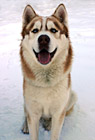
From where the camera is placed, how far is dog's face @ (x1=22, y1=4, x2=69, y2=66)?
1.96 metres

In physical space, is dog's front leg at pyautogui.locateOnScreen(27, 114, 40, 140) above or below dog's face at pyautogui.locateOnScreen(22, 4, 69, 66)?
below

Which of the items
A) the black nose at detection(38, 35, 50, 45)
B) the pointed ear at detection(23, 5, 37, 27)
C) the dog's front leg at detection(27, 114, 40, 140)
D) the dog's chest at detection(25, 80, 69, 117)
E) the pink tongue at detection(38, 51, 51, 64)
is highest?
the pointed ear at detection(23, 5, 37, 27)

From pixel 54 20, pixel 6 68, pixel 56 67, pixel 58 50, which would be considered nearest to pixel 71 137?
pixel 56 67

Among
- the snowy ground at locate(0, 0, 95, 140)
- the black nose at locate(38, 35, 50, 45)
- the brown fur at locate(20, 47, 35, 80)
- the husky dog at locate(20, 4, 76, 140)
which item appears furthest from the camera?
the snowy ground at locate(0, 0, 95, 140)

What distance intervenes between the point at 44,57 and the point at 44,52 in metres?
0.06

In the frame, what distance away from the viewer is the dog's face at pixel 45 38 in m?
1.96

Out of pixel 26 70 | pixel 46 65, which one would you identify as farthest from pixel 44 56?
pixel 26 70

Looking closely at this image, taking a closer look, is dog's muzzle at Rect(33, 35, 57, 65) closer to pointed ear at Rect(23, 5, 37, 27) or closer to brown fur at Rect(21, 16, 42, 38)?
brown fur at Rect(21, 16, 42, 38)

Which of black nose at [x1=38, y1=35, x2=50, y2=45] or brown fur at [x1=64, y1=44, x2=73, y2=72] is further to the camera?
brown fur at [x1=64, y1=44, x2=73, y2=72]

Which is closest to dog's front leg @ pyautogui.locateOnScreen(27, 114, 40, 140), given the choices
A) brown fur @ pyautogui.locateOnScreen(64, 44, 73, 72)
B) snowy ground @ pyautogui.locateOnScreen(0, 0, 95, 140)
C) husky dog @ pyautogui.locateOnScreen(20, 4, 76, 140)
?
husky dog @ pyautogui.locateOnScreen(20, 4, 76, 140)

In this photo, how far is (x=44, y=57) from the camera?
2.04 metres

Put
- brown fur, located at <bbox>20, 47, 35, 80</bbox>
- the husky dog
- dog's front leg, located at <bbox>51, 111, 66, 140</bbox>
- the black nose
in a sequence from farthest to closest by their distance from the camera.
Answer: dog's front leg, located at <bbox>51, 111, 66, 140</bbox> → brown fur, located at <bbox>20, 47, 35, 80</bbox> → the husky dog → the black nose

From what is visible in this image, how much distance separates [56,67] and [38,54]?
29 cm

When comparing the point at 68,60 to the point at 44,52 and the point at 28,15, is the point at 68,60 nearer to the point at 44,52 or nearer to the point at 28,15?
the point at 44,52
